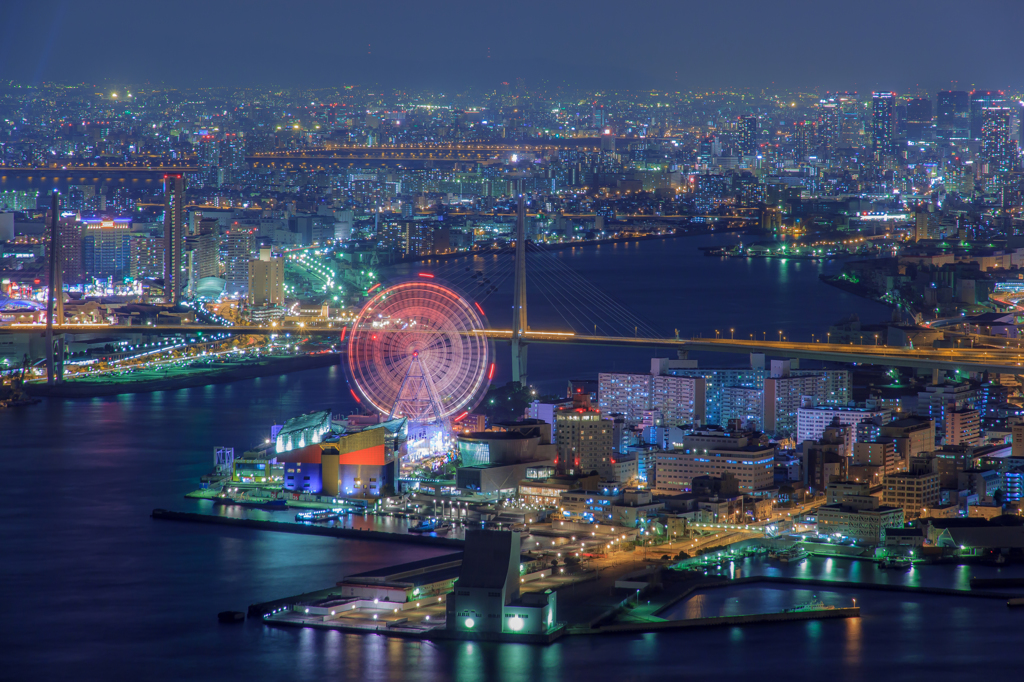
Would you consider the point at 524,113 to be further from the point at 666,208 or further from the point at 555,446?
the point at 555,446

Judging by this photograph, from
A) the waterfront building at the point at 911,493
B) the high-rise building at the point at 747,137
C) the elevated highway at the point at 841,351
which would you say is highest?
the high-rise building at the point at 747,137

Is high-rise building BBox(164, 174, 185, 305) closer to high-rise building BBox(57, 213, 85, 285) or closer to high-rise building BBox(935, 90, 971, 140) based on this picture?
high-rise building BBox(57, 213, 85, 285)

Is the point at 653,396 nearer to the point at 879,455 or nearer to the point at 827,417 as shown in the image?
the point at 827,417

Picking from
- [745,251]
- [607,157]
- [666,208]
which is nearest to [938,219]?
[745,251]

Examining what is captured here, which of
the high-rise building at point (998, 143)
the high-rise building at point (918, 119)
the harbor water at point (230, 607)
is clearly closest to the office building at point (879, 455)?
the harbor water at point (230, 607)

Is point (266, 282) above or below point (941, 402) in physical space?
above

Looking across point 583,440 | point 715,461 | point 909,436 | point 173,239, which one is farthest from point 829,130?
point 715,461

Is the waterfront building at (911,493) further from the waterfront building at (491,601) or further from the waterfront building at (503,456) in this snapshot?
the waterfront building at (491,601)
